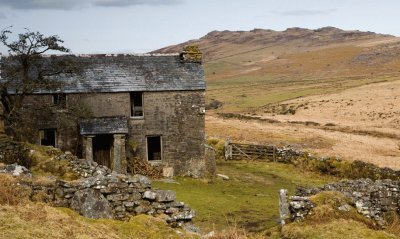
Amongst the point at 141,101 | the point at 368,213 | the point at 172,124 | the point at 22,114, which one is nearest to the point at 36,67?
the point at 22,114

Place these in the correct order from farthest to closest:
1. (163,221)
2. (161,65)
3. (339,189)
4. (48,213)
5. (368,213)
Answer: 1. (161,65)
2. (339,189)
3. (368,213)
4. (163,221)
5. (48,213)

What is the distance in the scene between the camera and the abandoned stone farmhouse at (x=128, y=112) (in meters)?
30.7

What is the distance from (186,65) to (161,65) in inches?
70.9

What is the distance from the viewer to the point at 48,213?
11.8 meters

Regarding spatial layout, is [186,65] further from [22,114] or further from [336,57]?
[336,57]

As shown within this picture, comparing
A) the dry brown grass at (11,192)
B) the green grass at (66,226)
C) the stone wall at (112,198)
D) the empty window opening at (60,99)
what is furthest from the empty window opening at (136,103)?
the green grass at (66,226)

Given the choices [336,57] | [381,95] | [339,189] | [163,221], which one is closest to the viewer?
[163,221]

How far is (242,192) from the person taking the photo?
28.7 m

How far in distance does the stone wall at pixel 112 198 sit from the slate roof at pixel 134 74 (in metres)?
18.1

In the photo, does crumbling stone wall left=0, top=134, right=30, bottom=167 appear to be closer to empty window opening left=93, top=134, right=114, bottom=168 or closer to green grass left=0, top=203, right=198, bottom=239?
empty window opening left=93, top=134, right=114, bottom=168

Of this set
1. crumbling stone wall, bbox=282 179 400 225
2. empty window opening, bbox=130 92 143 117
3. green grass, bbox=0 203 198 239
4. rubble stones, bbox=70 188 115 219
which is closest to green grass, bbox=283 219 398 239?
crumbling stone wall, bbox=282 179 400 225

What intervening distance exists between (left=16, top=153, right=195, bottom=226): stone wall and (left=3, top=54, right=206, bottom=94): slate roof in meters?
18.1

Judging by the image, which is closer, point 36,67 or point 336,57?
point 36,67

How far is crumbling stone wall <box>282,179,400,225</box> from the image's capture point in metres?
15.1
